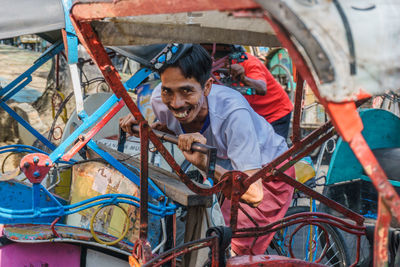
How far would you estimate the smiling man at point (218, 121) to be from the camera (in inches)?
81.8

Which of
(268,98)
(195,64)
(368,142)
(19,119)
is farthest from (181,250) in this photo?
(268,98)

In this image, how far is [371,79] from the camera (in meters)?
0.96

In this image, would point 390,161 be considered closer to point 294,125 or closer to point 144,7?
point 294,125

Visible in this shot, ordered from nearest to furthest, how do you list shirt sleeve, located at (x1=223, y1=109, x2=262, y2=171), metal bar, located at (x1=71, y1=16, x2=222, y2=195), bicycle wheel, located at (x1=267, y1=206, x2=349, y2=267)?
metal bar, located at (x1=71, y1=16, x2=222, y2=195), shirt sleeve, located at (x1=223, y1=109, x2=262, y2=171), bicycle wheel, located at (x1=267, y1=206, x2=349, y2=267)

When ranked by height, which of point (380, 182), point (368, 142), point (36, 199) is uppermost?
point (368, 142)

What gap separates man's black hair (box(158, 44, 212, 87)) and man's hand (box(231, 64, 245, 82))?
169 cm

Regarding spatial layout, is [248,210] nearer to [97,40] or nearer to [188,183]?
[188,183]

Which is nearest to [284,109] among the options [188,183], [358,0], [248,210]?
[248,210]

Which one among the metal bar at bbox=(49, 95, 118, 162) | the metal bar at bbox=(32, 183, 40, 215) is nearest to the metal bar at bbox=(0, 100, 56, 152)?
the metal bar at bbox=(49, 95, 118, 162)

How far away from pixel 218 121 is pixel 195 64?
12.7 inches

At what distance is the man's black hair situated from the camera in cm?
215

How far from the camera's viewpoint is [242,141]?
2.12 m

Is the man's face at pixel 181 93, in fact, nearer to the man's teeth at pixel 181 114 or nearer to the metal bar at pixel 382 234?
the man's teeth at pixel 181 114

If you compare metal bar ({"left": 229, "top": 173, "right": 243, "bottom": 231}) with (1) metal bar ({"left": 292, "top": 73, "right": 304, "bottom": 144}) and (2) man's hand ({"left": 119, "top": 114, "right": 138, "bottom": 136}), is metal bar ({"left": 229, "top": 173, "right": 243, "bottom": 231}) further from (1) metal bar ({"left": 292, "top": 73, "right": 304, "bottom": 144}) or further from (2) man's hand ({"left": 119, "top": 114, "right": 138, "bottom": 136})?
(2) man's hand ({"left": 119, "top": 114, "right": 138, "bottom": 136})
